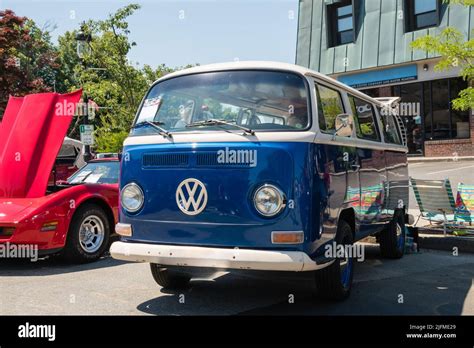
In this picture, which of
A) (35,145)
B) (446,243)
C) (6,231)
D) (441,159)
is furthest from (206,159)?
(441,159)

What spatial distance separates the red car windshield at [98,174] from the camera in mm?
8258

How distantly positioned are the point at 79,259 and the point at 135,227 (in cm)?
262

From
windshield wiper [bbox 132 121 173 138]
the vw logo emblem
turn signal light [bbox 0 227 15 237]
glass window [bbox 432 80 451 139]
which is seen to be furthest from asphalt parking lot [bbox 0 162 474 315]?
glass window [bbox 432 80 451 139]

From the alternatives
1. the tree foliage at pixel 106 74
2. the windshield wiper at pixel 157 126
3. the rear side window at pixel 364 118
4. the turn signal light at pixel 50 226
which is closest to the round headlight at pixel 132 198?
the windshield wiper at pixel 157 126

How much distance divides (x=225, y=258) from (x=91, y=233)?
12.1 ft

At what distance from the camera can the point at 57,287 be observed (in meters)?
5.70

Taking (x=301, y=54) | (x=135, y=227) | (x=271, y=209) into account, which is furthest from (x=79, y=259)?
(x=301, y=54)

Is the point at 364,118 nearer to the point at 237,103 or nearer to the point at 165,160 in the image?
the point at 237,103

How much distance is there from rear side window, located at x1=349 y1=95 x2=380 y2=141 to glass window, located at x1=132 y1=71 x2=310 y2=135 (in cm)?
145

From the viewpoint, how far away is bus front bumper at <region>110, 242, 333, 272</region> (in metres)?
4.08

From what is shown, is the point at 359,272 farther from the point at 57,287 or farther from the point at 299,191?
the point at 57,287

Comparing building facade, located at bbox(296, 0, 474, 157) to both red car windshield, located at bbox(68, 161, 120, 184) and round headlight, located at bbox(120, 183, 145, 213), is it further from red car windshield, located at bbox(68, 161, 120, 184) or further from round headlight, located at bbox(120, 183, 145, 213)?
round headlight, located at bbox(120, 183, 145, 213)

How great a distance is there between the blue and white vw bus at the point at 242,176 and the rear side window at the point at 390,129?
183 cm

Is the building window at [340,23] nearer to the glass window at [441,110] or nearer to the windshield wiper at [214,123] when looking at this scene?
the glass window at [441,110]
